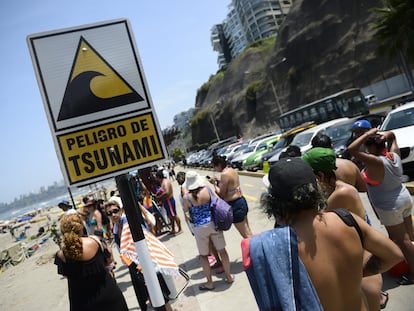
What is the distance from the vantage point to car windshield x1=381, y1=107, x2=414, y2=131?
9055mm

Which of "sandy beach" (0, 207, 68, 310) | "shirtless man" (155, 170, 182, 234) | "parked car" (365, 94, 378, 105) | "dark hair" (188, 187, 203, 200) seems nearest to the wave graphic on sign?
"dark hair" (188, 187, 203, 200)

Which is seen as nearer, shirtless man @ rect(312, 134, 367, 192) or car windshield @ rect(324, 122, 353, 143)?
shirtless man @ rect(312, 134, 367, 192)

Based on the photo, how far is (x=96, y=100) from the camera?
6.74 ft

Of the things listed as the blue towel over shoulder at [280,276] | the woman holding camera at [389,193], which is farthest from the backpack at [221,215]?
the blue towel over shoulder at [280,276]

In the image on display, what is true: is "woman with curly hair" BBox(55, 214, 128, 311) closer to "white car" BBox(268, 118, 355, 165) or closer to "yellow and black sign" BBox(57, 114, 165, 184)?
"yellow and black sign" BBox(57, 114, 165, 184)

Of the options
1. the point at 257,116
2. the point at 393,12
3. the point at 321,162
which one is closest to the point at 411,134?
the point at 321,162

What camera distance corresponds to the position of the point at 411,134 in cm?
816

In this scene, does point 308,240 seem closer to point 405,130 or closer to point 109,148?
point 109,148

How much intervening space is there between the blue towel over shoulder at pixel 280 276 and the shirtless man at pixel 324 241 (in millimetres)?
73

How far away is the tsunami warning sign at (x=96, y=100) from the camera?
6.55ft

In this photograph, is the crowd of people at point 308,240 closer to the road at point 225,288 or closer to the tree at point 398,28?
the road at point 225,288

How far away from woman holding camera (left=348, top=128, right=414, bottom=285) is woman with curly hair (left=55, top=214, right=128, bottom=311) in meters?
2.95

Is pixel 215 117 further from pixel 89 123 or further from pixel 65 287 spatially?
pixel 89 123

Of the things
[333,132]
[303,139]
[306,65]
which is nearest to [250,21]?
[306,65]
